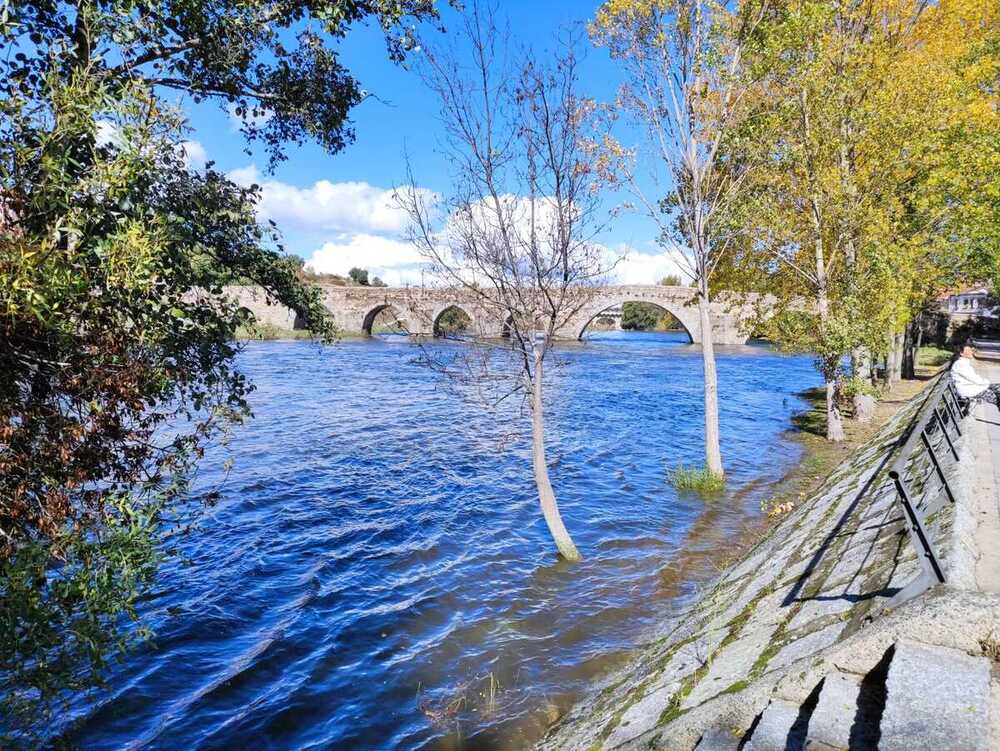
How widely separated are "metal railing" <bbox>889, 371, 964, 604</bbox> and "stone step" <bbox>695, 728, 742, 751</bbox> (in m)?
1.54

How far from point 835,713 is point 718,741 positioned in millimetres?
745

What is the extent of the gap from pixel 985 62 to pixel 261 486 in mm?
25761

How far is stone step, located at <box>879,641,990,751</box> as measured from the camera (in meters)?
2.92

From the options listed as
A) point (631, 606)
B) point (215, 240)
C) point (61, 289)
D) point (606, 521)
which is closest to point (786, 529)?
point (631, 606)

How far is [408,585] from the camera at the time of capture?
32.6 ft

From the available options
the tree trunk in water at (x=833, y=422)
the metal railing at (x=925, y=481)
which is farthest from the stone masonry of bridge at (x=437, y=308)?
the metal railing at (x=925, y=481)

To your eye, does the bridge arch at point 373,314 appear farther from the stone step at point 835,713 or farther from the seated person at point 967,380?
the stone step at point 835,713

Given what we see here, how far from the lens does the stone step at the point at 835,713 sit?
126 inches

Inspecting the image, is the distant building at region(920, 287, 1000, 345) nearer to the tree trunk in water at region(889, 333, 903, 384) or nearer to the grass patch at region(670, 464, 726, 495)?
the tree trunk in water at region(889, 333, 903, 384)

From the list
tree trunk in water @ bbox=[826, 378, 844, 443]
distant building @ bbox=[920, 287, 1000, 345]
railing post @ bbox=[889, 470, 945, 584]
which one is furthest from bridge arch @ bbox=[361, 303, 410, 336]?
railing post @ bbox=[889, 470, 945, 584]

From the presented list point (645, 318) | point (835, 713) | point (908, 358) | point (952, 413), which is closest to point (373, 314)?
point (908, 358)

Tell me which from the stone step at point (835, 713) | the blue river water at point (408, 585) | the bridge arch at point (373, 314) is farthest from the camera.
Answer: the bridge arch at point (373, 314)

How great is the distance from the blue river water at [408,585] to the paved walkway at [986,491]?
4143mm

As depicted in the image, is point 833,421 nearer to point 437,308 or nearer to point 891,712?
point 891,712
